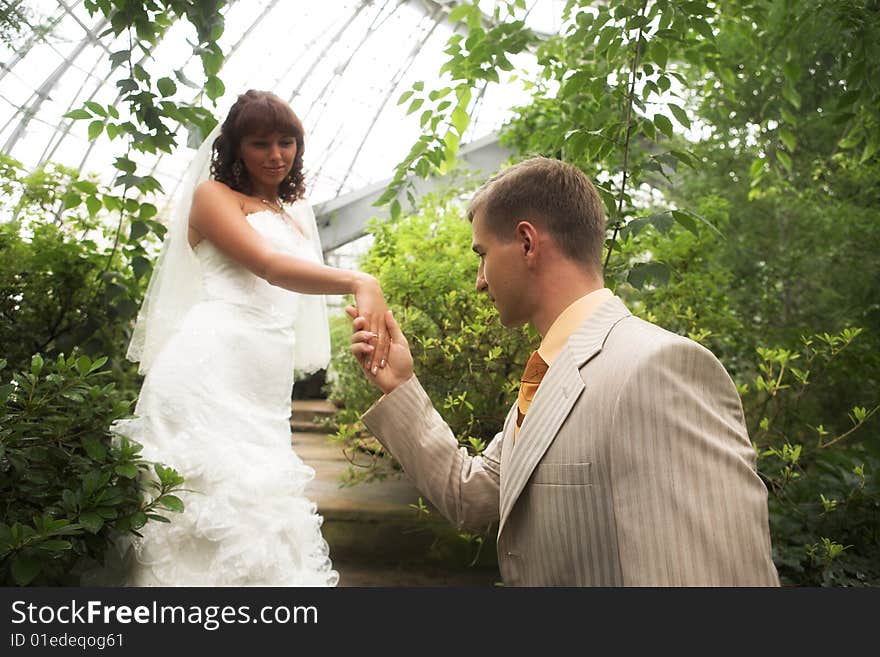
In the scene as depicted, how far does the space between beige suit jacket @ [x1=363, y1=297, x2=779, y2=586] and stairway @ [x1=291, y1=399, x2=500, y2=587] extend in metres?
1.89

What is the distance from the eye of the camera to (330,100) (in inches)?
469

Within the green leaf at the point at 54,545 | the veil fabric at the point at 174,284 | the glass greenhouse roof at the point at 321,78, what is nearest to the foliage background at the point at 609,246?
the green leaf at the point at 54,545

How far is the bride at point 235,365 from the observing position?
2074mm

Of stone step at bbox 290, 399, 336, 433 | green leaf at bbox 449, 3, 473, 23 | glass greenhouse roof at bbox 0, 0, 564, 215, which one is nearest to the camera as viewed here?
green leaf at bbox 449, 3, 473, 23

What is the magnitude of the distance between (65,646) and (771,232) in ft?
18.2

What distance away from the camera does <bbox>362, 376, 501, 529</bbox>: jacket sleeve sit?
1.39 m

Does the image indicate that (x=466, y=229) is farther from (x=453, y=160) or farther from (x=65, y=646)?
(x=65, y=646)

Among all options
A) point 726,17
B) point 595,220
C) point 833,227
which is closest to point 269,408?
point 595,220

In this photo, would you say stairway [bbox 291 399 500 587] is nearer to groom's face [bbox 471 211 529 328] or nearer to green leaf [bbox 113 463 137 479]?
green leaf [bbox 113 463 137 479]

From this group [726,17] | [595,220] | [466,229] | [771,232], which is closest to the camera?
[595,220]

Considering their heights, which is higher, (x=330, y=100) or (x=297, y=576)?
(x=330, y=100)

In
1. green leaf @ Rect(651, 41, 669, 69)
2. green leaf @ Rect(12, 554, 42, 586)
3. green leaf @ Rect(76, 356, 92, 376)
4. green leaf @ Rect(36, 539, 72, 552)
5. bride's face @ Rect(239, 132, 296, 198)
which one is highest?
bride's face @ Rect(239, 132, 296, 198)

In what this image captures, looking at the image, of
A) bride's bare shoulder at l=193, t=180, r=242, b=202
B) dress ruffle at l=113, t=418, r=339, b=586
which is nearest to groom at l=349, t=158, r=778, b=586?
dress ruffle at l=113, t=418, r=339, b=586

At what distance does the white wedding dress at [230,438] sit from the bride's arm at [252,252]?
0.09 m
